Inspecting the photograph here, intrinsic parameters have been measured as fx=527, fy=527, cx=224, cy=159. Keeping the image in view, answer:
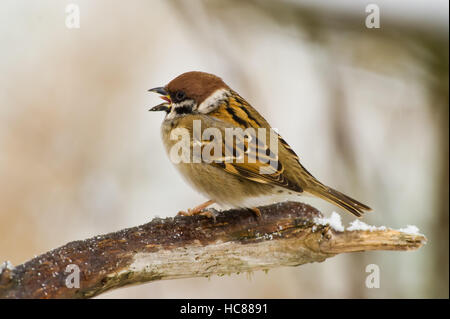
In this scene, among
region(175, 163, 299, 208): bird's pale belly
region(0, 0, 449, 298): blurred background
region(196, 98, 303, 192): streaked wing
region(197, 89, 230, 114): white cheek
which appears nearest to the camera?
region(196, 98, 303, 192): streaked wing

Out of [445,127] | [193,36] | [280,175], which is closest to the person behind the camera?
[280,175]

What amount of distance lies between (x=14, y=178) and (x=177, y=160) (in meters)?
3.07

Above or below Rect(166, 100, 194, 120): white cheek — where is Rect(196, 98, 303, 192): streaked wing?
below

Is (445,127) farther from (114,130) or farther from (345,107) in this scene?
(114,130)

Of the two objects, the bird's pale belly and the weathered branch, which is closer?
the weathered branch

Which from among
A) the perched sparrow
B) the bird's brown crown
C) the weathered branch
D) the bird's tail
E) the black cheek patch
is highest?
the bird's brown crown

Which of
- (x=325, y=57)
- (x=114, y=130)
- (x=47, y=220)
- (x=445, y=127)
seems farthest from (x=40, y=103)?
(x=445, y=127)

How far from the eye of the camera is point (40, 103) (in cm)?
702

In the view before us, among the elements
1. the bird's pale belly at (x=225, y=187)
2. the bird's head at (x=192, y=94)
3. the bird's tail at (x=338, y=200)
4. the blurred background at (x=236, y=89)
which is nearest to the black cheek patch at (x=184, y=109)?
the bird's head at (x=192, y=94)

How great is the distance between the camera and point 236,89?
7.16 metres

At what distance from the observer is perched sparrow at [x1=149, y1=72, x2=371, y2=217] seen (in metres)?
4.43

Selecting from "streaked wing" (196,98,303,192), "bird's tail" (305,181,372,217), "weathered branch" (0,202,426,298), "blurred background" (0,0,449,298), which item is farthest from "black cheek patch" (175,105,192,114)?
"blurred background" (0,0,449,298)

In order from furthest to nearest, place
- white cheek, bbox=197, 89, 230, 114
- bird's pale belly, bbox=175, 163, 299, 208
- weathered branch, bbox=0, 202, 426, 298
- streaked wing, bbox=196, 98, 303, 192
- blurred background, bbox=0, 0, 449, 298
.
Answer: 1. blurred background, bbox=0, 0, 449, 298
2. white cheek, bbox=197, 89, 230, 114
3. bird's pale belly, bbox=175, 163, 299, 208
4. streaked wing, bbox=196, 98, 303, 192
5. weathered branch, bbox=0, 202, 426, 298

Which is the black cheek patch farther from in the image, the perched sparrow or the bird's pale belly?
the bird's pale belly
